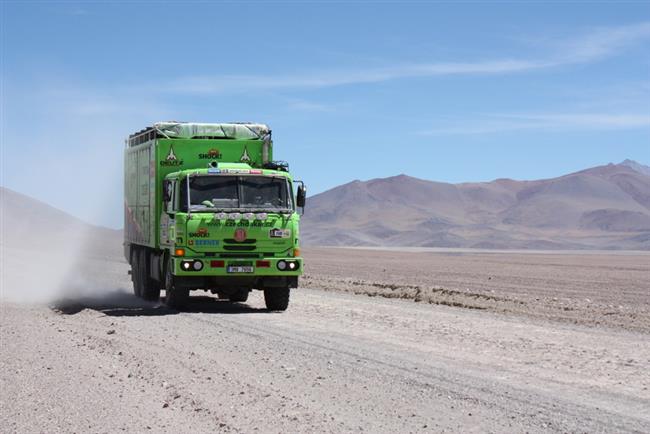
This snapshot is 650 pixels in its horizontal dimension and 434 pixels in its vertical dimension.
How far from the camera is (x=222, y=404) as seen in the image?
32.4 feet

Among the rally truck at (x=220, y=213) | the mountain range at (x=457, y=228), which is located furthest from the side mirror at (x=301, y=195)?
the mountain range at (x=457, y=228)

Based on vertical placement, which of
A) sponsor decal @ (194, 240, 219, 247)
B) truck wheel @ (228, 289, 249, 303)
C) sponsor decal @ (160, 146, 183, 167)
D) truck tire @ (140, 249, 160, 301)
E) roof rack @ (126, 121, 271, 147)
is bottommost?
truck wheel @ (228, 289, 249, 303)

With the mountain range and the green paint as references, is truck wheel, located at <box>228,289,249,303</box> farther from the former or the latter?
the mountain range

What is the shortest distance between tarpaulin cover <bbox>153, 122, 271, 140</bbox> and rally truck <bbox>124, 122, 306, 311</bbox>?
2 centimetres

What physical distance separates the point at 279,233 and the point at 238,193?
1.14 m

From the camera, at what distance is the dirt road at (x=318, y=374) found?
9242mm

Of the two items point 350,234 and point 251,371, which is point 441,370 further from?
point 350,234

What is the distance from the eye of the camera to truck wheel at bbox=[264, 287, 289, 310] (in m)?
20.3

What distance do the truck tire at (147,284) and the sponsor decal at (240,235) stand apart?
13.4ft

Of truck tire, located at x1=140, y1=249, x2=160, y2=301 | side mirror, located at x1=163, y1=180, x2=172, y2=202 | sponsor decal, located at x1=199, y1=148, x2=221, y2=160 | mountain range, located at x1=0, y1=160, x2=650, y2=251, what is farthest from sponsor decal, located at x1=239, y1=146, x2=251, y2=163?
mountain range, located at x1=0, y1=160, x2=650, y2=251

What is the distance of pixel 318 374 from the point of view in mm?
11672

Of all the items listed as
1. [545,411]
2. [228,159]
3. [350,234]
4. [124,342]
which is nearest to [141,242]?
[228,159]

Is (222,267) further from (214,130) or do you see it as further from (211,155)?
(214,130)

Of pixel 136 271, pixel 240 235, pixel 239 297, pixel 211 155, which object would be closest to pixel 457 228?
pixel 136 271
